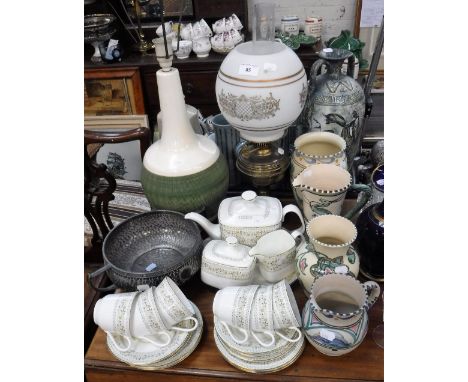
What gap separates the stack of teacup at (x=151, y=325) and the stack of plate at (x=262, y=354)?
85 millimetres

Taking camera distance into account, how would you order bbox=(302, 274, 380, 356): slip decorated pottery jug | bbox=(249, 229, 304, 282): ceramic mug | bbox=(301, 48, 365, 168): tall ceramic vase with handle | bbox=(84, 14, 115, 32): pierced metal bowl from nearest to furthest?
1. bbox=(302, 274, 380, 356): slip decorated pottery jug
2. bbox=(249, 229, 304, 282): ceramic mug
3. bbox=(301, 48, 365, 168): tall ceramic vase with handle
4. bbox=(84, 14, 115, 32): pierced metal bowl

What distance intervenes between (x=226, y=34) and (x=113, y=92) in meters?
0.69

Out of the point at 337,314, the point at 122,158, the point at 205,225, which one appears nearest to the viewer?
the point at 337,314

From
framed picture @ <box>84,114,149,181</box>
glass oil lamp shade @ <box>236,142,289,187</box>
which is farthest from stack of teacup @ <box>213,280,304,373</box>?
framed picture @ <box>84,114,149,181</box>

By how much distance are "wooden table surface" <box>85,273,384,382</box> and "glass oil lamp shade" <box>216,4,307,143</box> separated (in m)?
0.50

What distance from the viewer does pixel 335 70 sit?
45.2 inches

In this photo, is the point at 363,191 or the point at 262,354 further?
the point at 363,191

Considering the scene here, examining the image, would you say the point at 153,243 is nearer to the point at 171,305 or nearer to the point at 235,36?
the point at 171,305

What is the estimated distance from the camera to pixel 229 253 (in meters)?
0.92

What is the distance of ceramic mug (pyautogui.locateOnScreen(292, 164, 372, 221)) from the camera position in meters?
0.95

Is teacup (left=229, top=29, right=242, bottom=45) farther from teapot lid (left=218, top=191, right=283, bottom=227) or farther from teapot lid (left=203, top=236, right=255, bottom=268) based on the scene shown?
teapot lid (left=203, top=236, right=255, bottom=268)

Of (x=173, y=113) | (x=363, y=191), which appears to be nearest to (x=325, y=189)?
(x=363, y=191)

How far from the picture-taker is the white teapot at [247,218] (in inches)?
37.5

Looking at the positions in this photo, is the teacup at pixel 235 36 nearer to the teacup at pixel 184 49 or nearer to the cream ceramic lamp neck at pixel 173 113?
the teacup at pixel 184 49
